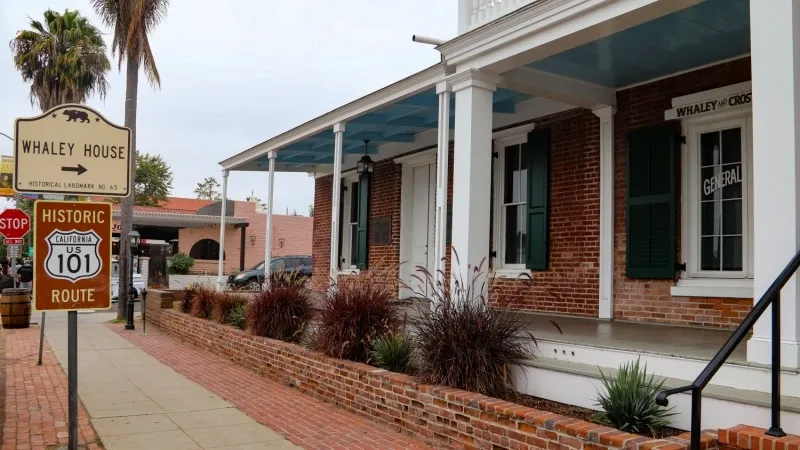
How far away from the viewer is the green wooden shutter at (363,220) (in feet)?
44.4

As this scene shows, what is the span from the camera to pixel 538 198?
9.38 metres

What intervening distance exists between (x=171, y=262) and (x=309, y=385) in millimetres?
25349

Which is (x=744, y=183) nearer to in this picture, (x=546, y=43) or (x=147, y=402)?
(x=546, y=43)

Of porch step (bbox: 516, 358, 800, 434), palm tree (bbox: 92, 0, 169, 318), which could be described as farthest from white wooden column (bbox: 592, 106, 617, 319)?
palm tree (bbox: 92, 0, 169, 318)

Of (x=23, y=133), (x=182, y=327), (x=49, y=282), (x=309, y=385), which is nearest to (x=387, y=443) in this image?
(x=309, y=385)

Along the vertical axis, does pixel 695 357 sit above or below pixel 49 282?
below

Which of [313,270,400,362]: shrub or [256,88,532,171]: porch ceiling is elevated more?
[256,88,532,171]: porch ceiling

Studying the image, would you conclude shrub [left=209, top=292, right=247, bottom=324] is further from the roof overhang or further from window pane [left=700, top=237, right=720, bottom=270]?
the roof overhang

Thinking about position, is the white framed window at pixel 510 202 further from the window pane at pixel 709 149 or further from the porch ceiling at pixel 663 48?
the window pane at pixel 709 149

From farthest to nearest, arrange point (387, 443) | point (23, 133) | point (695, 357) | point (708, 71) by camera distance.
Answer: point (708, 71)
point (387, 443)
point (23, 133)
point (695, 357)

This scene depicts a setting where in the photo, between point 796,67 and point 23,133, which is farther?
point 23,133

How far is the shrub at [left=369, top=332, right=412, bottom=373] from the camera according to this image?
6.73 m

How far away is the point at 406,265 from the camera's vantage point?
12609mm

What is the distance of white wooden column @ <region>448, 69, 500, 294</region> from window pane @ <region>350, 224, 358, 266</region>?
24.7 ft
